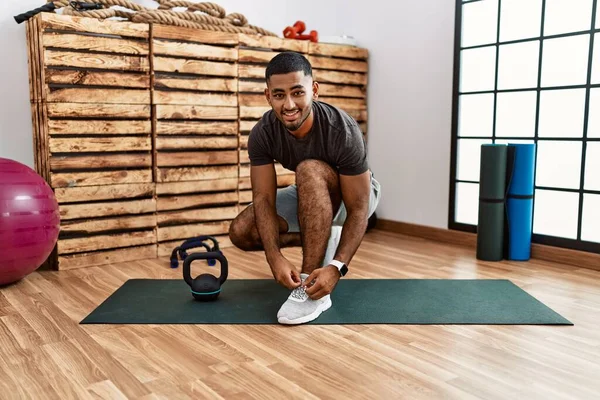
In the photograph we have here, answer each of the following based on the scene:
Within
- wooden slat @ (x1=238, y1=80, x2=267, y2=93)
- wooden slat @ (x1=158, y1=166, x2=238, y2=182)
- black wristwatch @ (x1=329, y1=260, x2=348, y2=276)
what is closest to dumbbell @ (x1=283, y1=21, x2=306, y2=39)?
wooden slat @ (x1=238, y1=80, x2=267, y2=93)

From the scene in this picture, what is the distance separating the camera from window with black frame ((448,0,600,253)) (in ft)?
9.74

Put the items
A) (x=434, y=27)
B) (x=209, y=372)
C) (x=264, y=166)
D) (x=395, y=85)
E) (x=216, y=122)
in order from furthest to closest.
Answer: (x=395, y=85) → (x=434, y=27) → (x=216, y=122) → (x=264, y=166) → (x=209, y=372)

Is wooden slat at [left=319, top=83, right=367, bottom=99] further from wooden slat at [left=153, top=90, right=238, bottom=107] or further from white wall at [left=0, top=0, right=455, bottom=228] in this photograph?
wooden slat at [left=153, top=90, right=238, bottom=107]

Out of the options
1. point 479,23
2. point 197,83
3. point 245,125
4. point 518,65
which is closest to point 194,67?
point 197,83

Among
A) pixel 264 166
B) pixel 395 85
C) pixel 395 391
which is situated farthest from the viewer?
pixel 395 85

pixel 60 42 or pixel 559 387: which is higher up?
pixel 60 42

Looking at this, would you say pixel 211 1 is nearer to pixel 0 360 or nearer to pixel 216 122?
pixel 216 122

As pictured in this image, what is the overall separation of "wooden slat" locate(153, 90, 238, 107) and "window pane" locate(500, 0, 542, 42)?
1.63 m

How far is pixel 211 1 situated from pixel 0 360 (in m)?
2.61

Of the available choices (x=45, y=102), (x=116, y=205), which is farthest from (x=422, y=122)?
(x=45, y=102)

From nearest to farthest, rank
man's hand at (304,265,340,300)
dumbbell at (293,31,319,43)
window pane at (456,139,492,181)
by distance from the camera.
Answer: man's hand at (304,265,340,300) → window pane at (456,139,492,181) → dumbbell at (293,31,319,43)

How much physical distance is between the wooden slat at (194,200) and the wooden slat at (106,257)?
9.5 inches

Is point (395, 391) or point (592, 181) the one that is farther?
point (592, 181)

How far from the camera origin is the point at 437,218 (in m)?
3.73
